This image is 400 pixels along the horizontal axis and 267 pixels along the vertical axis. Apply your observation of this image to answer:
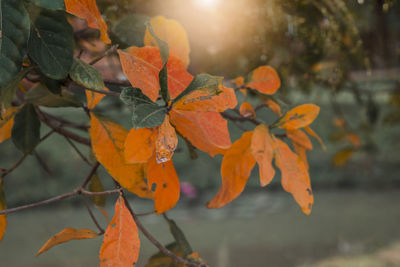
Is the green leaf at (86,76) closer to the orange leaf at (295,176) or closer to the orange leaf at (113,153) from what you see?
the orange leaf at (113,153)

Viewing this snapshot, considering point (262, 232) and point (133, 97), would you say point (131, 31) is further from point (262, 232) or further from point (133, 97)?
point (262, 232)

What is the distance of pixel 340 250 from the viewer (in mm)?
3230

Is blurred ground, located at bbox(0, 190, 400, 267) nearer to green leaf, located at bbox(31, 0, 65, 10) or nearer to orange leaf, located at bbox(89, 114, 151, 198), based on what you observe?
orange leaf, located at bbox(89, 114, 151, 198)

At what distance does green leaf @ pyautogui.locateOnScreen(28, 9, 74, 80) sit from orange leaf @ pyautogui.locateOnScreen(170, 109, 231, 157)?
0.11 metres

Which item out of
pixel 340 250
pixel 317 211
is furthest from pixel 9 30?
pixel 317 211

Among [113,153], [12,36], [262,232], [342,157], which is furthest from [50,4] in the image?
[262,232]

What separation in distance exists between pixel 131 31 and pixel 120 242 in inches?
9.1

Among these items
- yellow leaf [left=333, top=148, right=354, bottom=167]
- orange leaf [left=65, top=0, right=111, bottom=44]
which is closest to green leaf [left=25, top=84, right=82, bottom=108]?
orange leaf [left=65, top=0, right=111, bottom=44]

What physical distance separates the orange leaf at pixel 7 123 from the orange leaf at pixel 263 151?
274mm

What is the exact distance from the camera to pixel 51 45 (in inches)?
14.6

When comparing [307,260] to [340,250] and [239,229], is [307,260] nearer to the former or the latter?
[340,250]

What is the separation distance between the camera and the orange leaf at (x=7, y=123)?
1.60 ft

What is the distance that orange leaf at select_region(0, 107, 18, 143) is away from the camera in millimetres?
486

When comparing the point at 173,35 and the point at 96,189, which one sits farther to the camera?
the point at 96,189
